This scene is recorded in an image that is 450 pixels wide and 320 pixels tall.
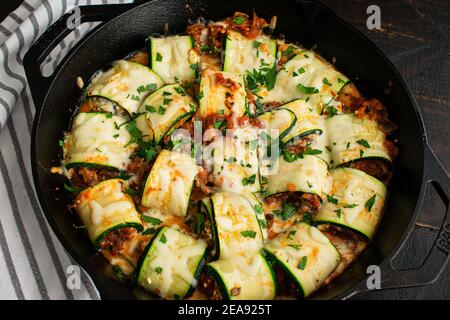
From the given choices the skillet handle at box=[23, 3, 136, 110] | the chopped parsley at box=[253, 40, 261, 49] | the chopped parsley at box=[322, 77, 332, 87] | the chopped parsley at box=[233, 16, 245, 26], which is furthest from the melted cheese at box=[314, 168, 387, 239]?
the skillet handle at box=[23, 3, 136, 110]

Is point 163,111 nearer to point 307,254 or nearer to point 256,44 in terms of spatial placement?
point 256,44

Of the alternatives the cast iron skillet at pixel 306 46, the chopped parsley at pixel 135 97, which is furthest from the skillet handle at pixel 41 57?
the chopped parsley at pixel 135 97

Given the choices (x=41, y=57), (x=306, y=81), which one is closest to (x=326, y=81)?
(x=306, y=81)

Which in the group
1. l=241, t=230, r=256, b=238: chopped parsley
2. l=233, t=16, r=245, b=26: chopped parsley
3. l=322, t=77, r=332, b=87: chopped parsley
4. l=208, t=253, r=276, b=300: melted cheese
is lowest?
l=208, t=253, r=276, b=300: melted cheese

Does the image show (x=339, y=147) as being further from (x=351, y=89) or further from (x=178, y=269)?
(x=178, y=269)

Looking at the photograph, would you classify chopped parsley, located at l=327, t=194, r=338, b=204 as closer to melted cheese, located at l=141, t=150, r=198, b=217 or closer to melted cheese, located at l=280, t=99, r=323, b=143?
melted cheese, located at l=280, t=99, r=323, b=143
